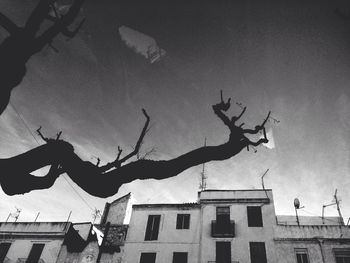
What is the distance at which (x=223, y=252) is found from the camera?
23109 mm

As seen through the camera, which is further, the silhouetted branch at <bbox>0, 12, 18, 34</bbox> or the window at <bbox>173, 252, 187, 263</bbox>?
the window at <bbox>173, 252, 187, 263</bbox>

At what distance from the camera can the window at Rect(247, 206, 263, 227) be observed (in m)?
24.0

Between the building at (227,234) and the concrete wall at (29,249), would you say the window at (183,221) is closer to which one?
the building at (227,234)

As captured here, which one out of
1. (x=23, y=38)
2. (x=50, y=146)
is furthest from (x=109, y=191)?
(x=23, y=38)

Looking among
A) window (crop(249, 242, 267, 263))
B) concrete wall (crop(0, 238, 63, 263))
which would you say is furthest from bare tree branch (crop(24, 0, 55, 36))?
concrete wall (crop(0, 238, 63, 263))

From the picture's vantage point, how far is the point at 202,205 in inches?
1031

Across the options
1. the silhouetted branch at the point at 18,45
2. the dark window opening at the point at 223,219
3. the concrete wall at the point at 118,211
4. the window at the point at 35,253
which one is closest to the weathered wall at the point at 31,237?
the window at the point at 35,253

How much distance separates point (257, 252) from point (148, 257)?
981 cm

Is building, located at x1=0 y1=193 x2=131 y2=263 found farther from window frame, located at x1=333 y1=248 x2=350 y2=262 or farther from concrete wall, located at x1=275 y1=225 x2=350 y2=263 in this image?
window frame, located at x1=333 y1=248 x2=350 y2=262

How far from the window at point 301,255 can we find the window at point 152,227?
41.0ft

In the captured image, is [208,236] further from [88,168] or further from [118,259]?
[88,168]

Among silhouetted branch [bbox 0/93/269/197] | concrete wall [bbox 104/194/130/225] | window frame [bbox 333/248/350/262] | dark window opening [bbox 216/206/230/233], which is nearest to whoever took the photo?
silhouetted branch [bbox 0/93/269/197]

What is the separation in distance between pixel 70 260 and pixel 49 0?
28.1 metres

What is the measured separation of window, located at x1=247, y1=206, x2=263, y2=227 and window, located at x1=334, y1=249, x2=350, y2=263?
19.8ft
